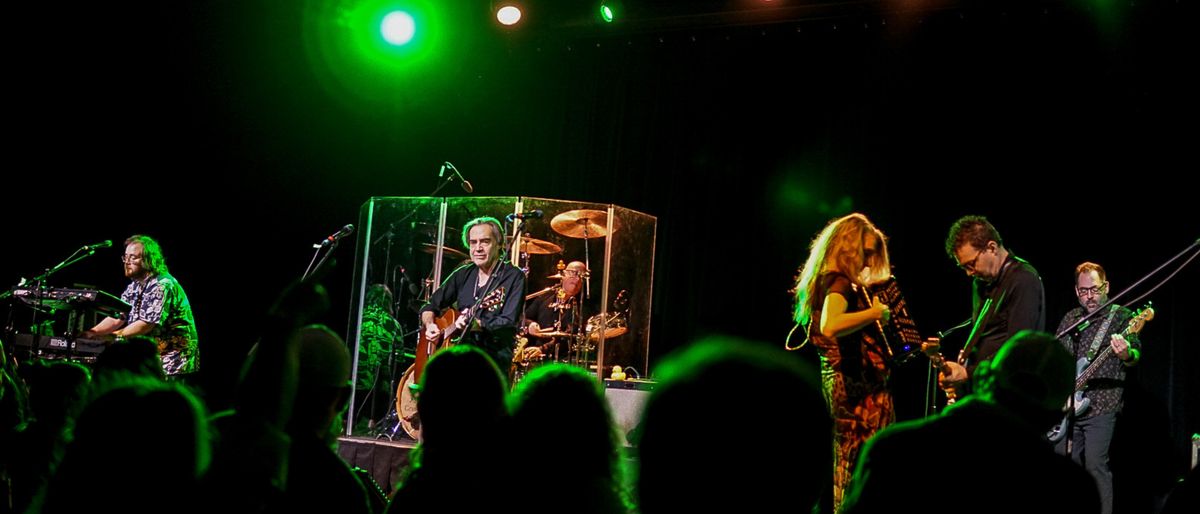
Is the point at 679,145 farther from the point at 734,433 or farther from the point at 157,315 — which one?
the point at 734,433

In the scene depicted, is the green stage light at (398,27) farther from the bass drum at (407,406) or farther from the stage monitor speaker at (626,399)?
the stage monitor speaker at (626,399)

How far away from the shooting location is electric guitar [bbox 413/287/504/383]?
6871 mm

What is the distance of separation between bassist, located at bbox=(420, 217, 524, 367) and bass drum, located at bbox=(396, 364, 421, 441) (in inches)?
14.5

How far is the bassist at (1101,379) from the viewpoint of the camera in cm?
643

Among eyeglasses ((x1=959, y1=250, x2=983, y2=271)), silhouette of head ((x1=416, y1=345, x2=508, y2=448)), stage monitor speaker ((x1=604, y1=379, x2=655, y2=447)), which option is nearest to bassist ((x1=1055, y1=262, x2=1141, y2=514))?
eyeglasses ((x1=959, y1=250, x2=983, y2=271))

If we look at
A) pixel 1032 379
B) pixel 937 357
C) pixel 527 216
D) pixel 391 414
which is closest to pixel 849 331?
pixel 937 357

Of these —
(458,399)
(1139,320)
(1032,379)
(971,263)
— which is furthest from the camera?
(1139,320)

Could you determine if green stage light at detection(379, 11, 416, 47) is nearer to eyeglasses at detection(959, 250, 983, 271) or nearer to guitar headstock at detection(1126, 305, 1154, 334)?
eyeglasses at detection(959, 250, 983, 271)

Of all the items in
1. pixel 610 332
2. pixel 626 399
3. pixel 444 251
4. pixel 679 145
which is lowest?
pixel 626 399

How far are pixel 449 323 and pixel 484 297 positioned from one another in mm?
402

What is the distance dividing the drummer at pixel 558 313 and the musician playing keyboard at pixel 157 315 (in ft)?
8.78

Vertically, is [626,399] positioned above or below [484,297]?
below

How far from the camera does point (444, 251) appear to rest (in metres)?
7.76

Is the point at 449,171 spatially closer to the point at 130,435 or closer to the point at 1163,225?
the point at 1163,225
